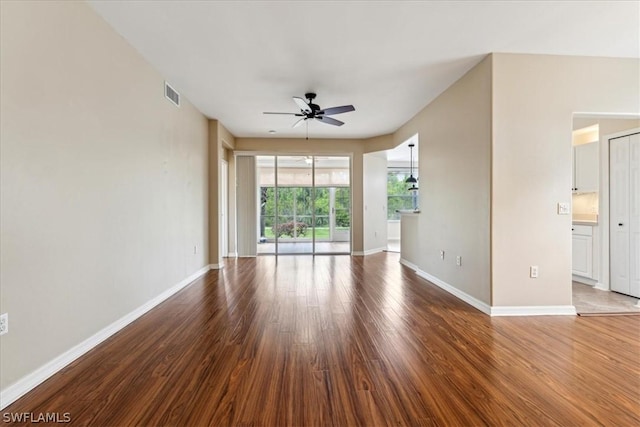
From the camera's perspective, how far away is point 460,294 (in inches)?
148

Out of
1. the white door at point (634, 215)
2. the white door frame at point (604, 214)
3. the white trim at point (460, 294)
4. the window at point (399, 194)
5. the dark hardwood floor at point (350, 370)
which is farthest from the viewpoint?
the window at point (399, 194)

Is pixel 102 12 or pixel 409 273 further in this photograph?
pixel 409 273

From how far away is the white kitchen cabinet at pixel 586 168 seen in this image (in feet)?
13.7

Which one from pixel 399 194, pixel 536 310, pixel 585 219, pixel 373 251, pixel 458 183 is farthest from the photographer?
pixel 399 194

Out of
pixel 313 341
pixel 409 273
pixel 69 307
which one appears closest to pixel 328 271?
pixel 409 273

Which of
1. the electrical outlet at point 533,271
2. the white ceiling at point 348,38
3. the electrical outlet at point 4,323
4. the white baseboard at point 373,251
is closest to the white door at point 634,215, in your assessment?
the white ceiling at point 348,38

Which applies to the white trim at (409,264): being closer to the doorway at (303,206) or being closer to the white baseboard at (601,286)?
the doorway at (303,206)

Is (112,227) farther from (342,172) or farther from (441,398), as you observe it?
(342,172)

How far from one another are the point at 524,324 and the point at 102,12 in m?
4.70

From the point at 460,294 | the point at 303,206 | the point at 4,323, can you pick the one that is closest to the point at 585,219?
the point at 460,294

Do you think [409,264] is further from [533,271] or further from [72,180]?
[72,180]

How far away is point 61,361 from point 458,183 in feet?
14.0

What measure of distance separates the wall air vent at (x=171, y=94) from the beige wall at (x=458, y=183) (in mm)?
3701

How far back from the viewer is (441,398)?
69.3 inches
